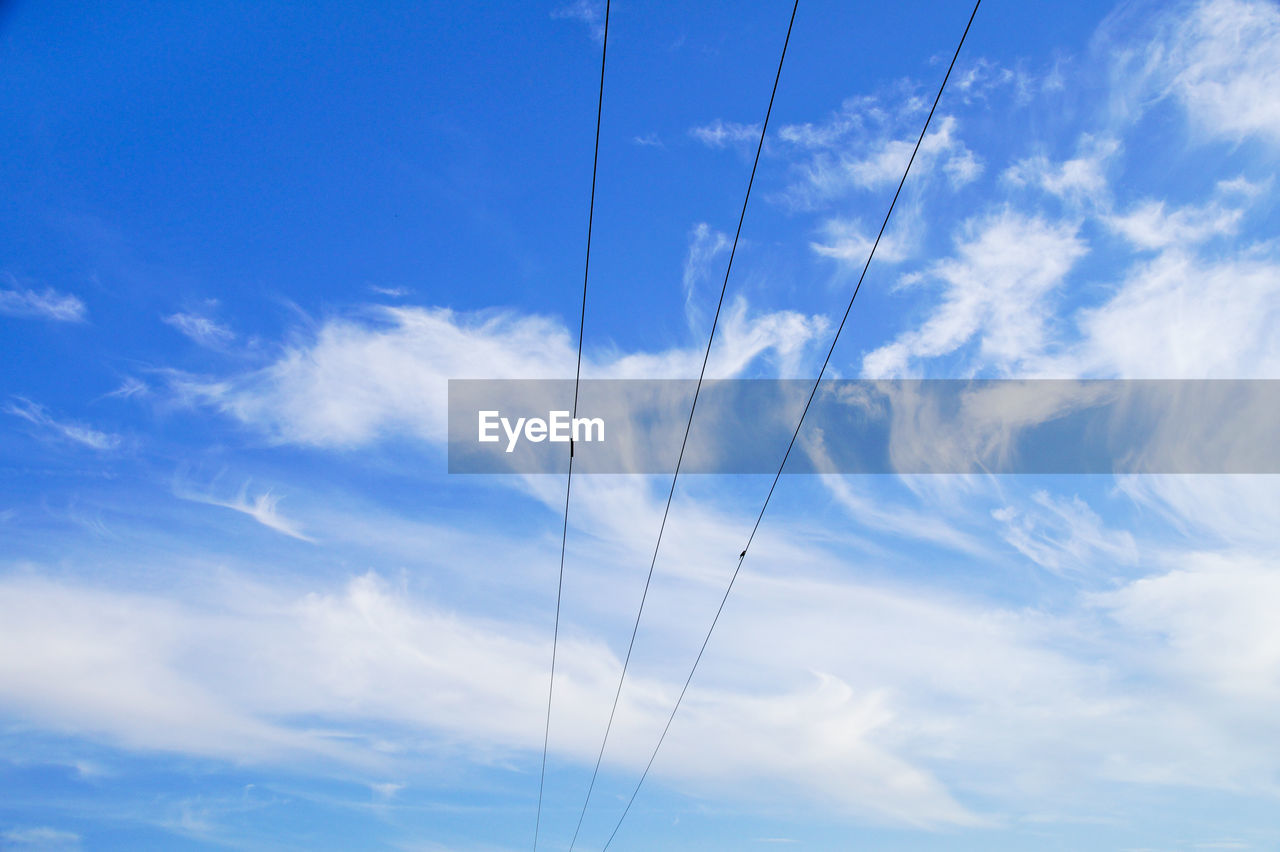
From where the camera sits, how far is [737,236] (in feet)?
63.7

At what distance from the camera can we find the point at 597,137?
56.9 ft

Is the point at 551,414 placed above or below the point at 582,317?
above

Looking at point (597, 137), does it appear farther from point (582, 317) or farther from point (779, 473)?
point (779, 473)

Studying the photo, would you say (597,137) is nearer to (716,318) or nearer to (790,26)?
(790,26)

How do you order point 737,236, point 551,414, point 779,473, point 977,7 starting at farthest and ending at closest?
Result: point 551,414 < point 779,473 < point 737,236 < point 977,7

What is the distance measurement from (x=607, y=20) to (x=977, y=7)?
6.39 meters

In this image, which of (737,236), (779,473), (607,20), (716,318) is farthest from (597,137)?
(779,473)

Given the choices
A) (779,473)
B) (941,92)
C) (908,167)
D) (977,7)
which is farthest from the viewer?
(779,473)

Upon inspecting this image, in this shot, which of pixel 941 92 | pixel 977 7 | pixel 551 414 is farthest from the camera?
pixel 551 414

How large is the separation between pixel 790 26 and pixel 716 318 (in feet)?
25.9

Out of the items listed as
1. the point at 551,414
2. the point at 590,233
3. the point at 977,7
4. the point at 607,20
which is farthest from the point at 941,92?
the point at 551,414

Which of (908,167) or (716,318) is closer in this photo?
(908,167)

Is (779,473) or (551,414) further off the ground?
(551,414)

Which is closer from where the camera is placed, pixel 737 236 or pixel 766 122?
pixel 766 122
